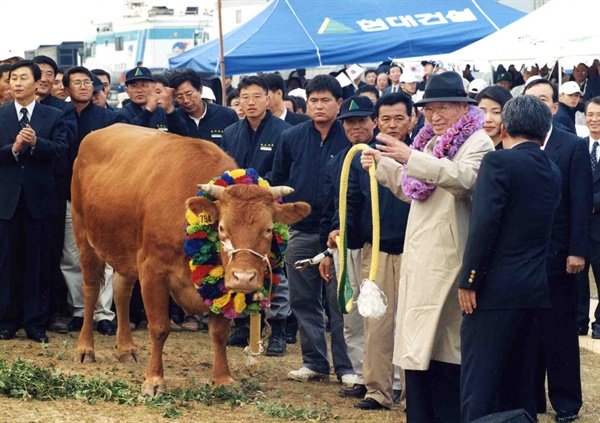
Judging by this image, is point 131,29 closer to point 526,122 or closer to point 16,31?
point 16,31

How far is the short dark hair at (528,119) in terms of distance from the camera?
20.8ft

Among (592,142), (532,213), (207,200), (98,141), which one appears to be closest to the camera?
(532,213)

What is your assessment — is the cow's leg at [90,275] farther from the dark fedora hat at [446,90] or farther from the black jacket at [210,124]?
the dark fedora hat at [446,90]

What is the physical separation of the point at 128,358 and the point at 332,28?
1420 centimetres

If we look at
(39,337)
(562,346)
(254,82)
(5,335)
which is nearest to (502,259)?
(562,346)

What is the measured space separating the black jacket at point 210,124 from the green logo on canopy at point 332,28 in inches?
451

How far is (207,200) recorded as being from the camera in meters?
7.86

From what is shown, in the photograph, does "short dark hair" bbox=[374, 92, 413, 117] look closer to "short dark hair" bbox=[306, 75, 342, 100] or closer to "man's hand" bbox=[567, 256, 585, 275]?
"short dark hair" bbox=[306, 75, 342, 100]

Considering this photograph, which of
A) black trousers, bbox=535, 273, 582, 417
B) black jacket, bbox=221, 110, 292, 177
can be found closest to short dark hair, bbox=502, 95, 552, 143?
black trousers, bbox=535, 273, 582, 417

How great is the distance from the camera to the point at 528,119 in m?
6.35

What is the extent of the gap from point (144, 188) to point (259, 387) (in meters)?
1.87

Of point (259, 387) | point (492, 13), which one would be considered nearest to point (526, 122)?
point (259, 387)

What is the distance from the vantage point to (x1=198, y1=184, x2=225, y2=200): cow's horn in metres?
7.79

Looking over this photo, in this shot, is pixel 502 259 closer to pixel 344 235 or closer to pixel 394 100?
pixel 344 235
